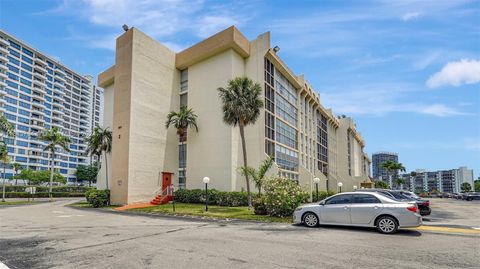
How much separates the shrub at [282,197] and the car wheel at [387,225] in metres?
6.47

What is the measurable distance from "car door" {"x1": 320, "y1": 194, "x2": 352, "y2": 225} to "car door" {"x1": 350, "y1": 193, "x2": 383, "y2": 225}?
21 cm

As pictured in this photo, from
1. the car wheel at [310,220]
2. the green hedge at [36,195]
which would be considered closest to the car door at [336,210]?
the car wheel at [310,220]

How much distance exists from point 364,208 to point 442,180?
192224 mm

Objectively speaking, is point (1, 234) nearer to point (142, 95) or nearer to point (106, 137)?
point (142, 95)

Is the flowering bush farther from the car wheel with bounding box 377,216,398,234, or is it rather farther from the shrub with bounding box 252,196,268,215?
the car wheel with bounding box 377,216,398,234

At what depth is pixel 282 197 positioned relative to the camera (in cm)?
1783

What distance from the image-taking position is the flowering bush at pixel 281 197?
1761 centimetres

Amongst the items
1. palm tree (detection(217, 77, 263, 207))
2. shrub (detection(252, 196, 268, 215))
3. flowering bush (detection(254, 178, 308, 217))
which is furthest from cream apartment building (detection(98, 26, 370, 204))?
flowering bush (detection(254, 178, 308, 217))

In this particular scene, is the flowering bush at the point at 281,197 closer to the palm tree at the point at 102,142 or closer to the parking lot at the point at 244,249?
Answer: the parking lot at the point at 244,249

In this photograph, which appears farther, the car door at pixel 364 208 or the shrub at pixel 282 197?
the shrub at pixel 282 197

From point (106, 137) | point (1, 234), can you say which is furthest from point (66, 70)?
point (1, 234)

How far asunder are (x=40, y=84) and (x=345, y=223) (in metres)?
116

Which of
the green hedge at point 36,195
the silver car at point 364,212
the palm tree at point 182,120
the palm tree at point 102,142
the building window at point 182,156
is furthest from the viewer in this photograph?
the green hedge at point 36,195

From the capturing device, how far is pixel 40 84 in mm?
102125
